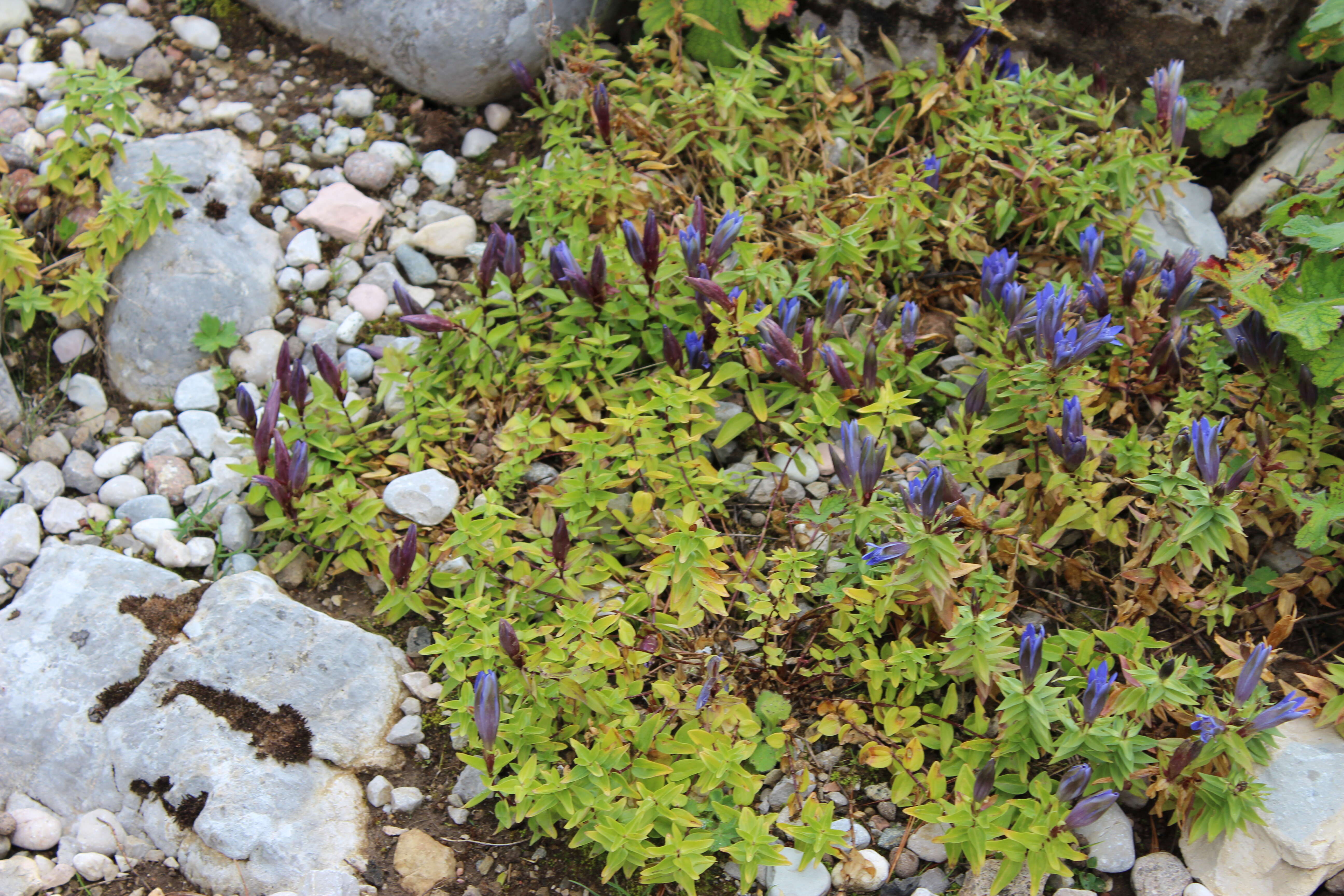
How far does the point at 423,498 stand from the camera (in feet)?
11.1

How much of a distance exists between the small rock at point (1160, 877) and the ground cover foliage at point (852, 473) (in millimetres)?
115

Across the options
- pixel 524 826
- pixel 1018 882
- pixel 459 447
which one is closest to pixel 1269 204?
pixel 1018 882

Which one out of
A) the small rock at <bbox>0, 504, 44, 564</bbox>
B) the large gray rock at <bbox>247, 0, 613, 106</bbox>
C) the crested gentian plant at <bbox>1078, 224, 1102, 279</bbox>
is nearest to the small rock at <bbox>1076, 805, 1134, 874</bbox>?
the crested gentian plant at <bbox>1078, 224, 1102, 279</bbox>

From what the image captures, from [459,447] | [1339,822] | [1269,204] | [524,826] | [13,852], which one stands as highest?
[1269,204]

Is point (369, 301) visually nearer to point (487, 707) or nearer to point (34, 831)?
point (487, 707)

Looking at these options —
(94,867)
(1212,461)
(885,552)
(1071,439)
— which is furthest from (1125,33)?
(94,867)

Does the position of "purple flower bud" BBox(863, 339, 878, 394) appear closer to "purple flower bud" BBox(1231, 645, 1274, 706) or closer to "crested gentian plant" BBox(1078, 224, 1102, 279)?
"crested gentian plant" BBox(1078, 224, 1102, 279)

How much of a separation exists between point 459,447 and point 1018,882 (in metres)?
2.20

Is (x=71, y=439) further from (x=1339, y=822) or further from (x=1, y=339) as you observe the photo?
(x=1339, y=822)

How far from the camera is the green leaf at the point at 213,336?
152 inches

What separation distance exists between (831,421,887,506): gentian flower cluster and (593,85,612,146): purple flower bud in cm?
171

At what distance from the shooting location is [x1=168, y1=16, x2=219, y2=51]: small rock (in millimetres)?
4750

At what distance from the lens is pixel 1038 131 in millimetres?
3963

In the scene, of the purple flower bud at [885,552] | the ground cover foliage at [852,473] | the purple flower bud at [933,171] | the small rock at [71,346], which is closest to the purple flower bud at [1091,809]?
the ground cover foliage at [852,473]
